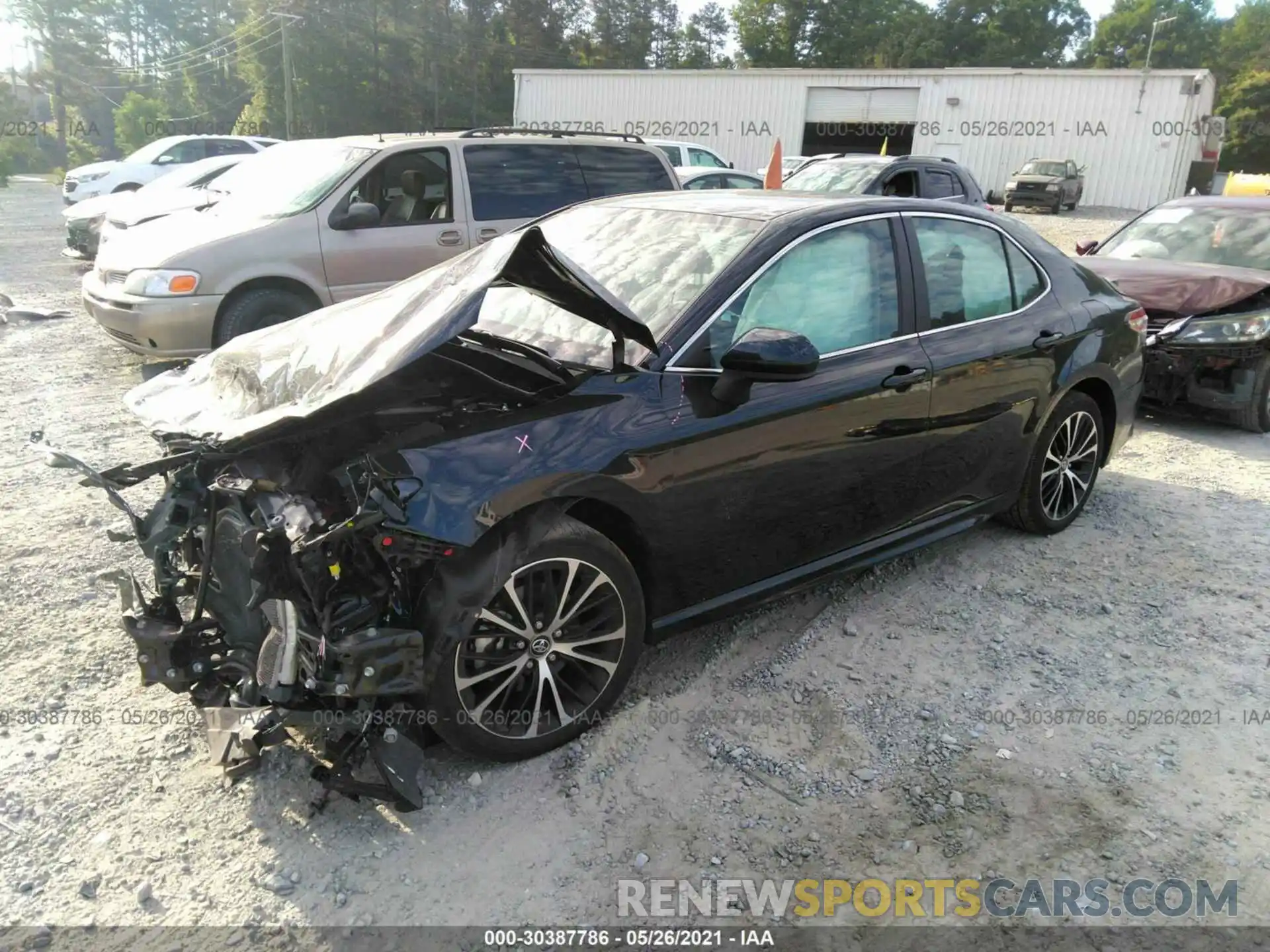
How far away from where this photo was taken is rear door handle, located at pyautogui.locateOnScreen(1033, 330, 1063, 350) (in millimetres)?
4352

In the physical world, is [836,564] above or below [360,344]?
below

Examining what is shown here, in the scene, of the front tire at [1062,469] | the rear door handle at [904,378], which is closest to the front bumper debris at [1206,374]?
the front tire at [1062,469]

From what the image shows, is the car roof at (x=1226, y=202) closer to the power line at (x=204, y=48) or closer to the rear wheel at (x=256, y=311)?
the rear wheel at (x=256, y=311)

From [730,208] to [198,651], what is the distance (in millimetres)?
2616

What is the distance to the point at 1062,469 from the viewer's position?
477 cm

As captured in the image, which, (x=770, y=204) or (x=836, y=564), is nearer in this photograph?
(x=836, y=564)

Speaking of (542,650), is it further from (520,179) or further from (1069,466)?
(520,179)

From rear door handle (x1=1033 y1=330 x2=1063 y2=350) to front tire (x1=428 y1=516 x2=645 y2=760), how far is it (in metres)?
2.52

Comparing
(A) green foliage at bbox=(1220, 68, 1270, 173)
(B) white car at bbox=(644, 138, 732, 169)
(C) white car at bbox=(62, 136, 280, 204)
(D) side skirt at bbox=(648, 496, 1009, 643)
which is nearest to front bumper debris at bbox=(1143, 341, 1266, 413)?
(D) side skirt at bbox=(648, 496, 1009, 643)

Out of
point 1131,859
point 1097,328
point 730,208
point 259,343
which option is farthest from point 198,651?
point 1097,328

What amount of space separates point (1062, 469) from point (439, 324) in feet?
11.6

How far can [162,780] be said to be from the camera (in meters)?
2.90

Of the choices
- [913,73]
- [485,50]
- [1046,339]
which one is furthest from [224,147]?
[485,50]

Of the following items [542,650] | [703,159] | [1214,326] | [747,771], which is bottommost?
[747,771]
